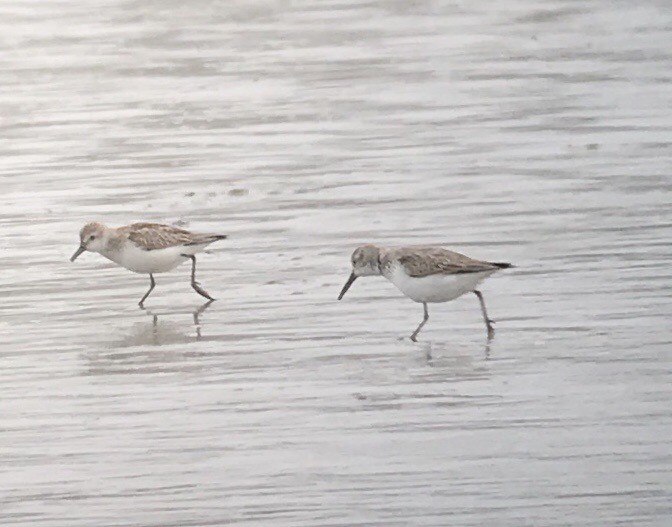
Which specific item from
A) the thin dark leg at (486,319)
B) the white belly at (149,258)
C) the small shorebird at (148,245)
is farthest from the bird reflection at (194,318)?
the thin dark leg at (486,319)

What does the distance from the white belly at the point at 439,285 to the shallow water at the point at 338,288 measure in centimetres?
27

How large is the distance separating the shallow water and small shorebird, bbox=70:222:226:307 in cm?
30

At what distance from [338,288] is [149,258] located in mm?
1343

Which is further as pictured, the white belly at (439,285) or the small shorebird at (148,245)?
the small shorebird at (148,245)

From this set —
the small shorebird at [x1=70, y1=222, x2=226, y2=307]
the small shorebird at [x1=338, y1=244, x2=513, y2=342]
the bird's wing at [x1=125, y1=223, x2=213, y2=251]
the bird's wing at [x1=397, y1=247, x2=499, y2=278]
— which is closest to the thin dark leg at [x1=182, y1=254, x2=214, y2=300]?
the small shorebird at [x1=70, y1=222, x2=226, y2=307]

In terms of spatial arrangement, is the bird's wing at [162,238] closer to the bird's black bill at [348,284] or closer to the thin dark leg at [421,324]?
the bird's black bill at [348,284]

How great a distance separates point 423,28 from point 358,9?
2.73 m

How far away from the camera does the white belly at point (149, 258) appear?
1346cm

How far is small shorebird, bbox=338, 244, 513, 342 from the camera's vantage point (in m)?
12.0

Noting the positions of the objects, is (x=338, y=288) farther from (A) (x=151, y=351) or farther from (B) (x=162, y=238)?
(A) (x=151, y=351)

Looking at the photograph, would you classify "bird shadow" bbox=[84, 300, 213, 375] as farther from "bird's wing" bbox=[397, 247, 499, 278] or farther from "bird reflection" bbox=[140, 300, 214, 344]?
"bird's wing" bbox=[397, 247, 499, 278]

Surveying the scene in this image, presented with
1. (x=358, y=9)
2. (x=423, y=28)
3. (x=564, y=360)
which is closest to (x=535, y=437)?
(x=564, y=360)

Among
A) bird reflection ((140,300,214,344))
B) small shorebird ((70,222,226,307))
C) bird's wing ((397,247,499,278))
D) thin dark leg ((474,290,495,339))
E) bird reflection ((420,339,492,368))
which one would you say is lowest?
bird reflection ((140,300,214,344))

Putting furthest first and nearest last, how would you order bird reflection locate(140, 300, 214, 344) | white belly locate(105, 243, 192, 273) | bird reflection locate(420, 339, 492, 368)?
white belly locate(105, 243, 192, 273), bird reflection locate(140, 300, 214, 344), bird reflection locate(420, 339, 492, 368)
